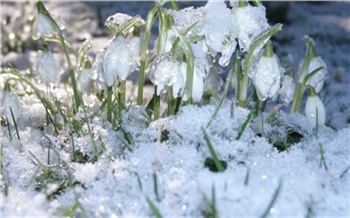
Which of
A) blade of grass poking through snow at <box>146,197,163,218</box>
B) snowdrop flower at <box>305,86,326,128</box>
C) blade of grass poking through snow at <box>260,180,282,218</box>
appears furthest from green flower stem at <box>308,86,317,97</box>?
blade of grass poking through snow at <box>146,197,163,218</box>

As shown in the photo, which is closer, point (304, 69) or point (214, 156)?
point (214, 156)

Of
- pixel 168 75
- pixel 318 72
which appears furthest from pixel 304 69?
pixel 168 75

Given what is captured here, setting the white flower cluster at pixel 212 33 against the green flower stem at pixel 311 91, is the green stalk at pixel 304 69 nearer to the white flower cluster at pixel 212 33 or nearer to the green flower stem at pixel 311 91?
the green flower stem at pixel 311 91

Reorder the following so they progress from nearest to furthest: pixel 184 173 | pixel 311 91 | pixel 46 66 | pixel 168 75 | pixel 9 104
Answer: pixel 184 173 < pixel 168 75 < pixel 311 91 < pixel 9 104 < pixel 46 66

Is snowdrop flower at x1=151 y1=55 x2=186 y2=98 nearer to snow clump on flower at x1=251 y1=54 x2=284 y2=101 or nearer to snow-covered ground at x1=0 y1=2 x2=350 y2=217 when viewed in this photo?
snow-covered ground at x1=0 y1=2 x2=350 y2=217

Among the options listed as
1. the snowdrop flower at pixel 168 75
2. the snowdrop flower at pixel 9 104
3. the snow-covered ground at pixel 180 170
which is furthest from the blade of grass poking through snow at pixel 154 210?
the snowdrop flower at pixel 9 104

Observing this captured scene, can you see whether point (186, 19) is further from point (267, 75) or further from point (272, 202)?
point (272, 202)

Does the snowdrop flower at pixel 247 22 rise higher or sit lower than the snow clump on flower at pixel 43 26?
higher
